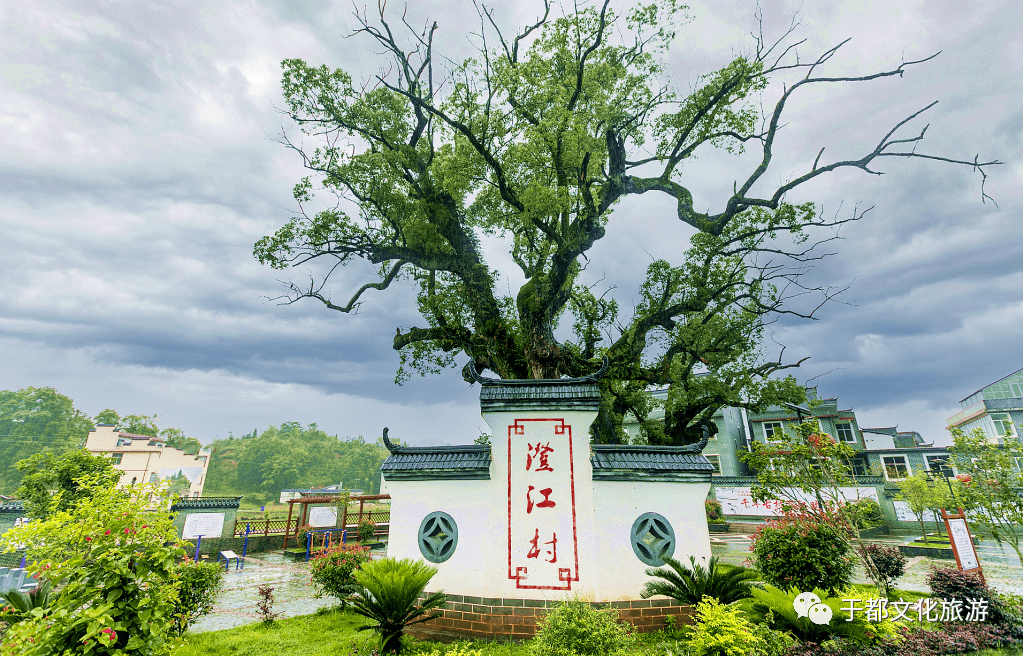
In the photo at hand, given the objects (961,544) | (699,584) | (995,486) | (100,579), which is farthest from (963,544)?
(100,579)

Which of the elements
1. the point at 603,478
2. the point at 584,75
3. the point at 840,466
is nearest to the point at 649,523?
the point at 603,478

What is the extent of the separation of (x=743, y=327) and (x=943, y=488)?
10797 millimetres

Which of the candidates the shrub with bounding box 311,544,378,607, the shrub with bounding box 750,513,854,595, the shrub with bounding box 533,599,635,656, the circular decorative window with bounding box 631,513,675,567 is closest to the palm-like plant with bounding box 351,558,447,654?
the shrub with bounding box 533,599,635,656

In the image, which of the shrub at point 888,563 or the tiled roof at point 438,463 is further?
the shrub at point 888,563

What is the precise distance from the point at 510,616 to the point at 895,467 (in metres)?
24.9

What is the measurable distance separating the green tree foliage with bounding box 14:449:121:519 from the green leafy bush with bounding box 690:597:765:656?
494 inches

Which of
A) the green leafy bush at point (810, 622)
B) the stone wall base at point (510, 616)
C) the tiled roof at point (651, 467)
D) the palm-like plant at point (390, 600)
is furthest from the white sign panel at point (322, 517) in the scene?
the green leafy bush at point (810, 622)

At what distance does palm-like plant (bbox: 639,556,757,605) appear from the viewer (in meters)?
5.86

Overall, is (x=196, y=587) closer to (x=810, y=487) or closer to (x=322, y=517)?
(x=810, y=487)

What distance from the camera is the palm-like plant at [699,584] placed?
586 centimetres

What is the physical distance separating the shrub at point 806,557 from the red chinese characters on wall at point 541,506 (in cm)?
314

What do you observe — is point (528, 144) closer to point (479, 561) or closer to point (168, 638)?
point (479, 561)

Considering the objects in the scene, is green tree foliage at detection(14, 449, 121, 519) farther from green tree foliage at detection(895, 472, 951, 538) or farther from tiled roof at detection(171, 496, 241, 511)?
green tree foliage at detection(895, 472, 951, 538)

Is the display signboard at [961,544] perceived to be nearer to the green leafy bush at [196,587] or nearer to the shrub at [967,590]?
the shrub at [967,590]
